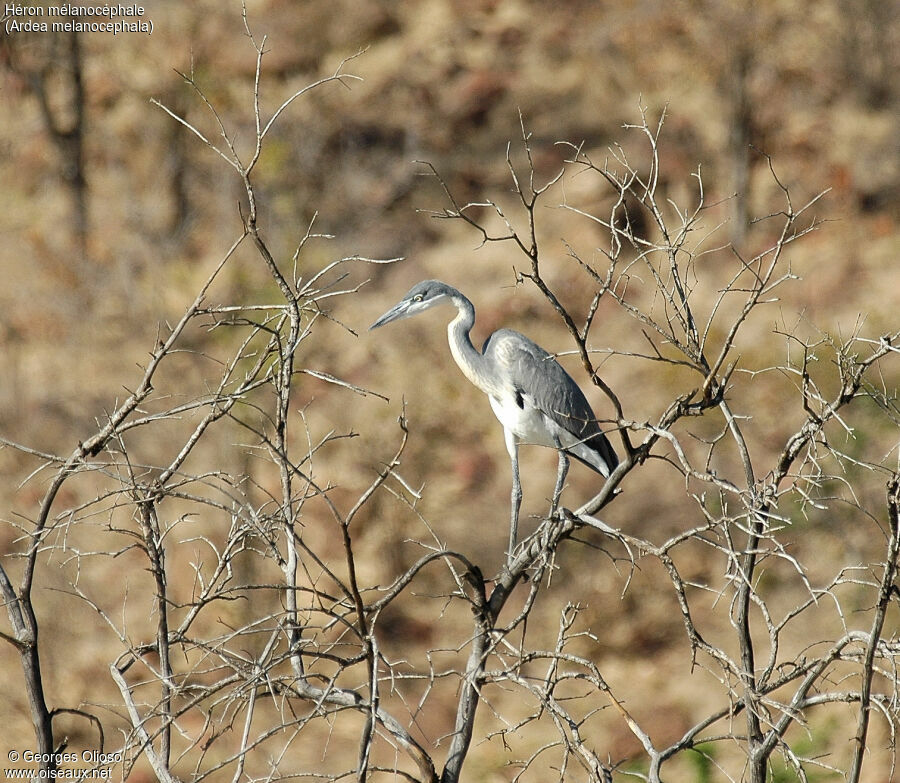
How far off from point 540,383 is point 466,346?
0.42 metres

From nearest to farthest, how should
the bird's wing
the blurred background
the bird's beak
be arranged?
the bird's beak → the bird's wing → the blurred background

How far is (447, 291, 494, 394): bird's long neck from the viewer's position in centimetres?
543

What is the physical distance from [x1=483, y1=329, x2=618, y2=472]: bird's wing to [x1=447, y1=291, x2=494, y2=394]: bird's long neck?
106 mm

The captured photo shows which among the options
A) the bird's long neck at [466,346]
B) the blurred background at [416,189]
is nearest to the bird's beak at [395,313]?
the bird's long neck at [466,346]

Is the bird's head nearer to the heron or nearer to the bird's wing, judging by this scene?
the heron

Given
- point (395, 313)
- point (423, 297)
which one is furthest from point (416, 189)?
point (395, 313)

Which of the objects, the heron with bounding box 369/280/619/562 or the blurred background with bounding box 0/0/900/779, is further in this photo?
the blurred background with bounding box 0/0/900/779

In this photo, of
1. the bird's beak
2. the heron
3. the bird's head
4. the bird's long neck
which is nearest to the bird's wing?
the heron

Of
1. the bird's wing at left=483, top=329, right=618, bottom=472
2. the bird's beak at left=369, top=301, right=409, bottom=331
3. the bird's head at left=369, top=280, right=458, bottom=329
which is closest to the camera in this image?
the bird's beak at left=369, top=301, right=409, bottom=331

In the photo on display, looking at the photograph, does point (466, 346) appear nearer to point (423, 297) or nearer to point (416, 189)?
point (423, 297)

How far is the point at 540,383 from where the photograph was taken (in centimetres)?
553

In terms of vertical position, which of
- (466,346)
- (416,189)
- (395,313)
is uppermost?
(395,313)

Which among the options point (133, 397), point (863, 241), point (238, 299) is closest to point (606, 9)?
point (863, 241)

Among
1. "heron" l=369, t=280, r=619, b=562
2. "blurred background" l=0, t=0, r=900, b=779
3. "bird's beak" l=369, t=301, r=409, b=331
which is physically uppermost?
"bird's beak" l=369, t=301, r=409, b=331
